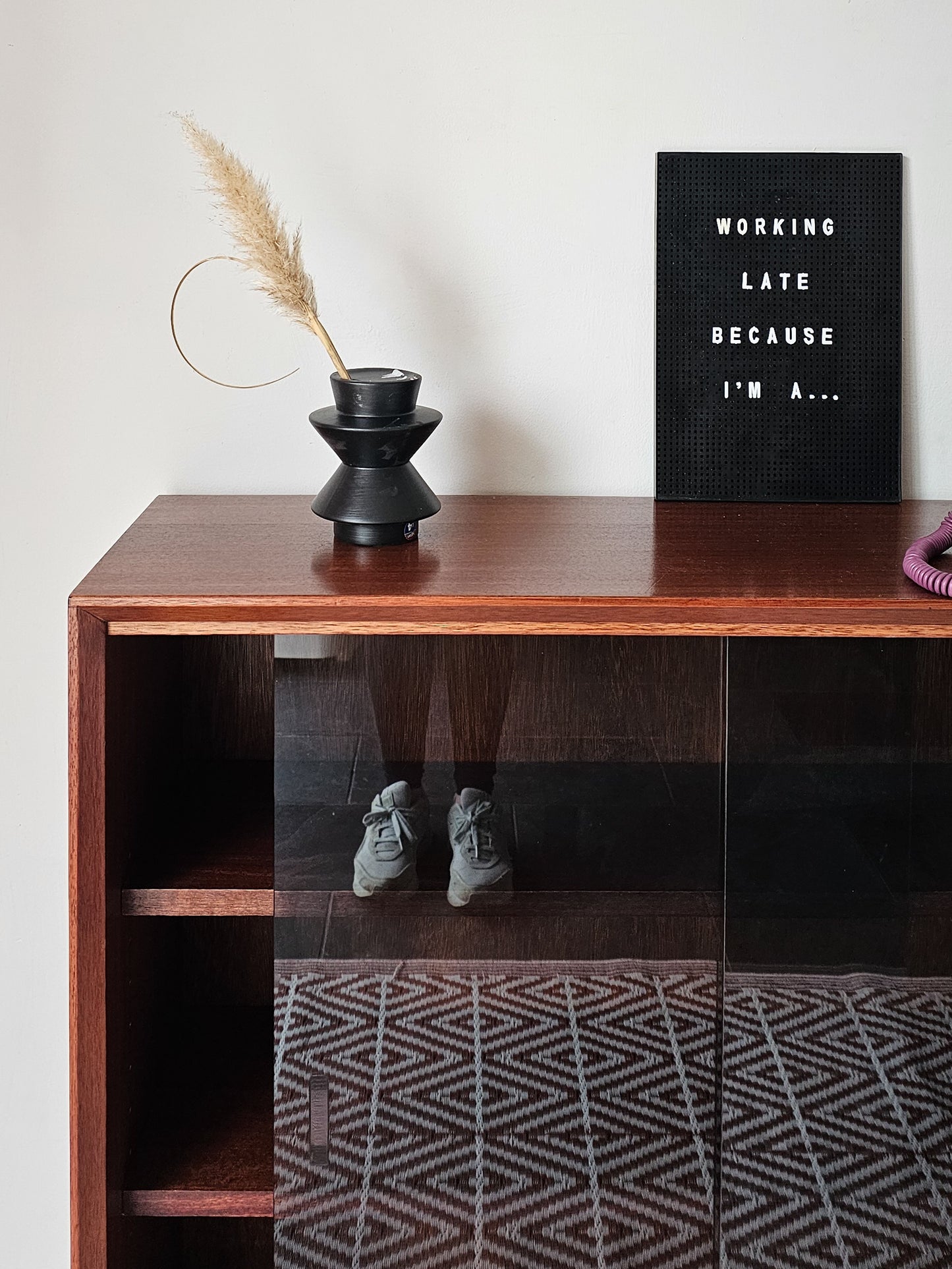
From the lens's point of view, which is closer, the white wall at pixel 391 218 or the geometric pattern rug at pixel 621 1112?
the geometric pattern rug at pixel 621 1112

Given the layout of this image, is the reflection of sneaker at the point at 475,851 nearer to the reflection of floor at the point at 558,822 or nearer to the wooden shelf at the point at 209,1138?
the reflection of floor at the point at 558,822

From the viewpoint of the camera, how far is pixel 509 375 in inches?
55.6

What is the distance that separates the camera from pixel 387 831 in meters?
1.09

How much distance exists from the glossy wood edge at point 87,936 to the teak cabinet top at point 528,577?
0.15ft

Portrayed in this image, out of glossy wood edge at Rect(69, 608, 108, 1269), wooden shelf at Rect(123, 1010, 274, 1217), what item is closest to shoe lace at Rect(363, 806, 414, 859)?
glossy wood edge at Rect(69, 608, 108, 1269)

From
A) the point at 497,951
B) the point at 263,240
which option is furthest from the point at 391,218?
the point at 497,951

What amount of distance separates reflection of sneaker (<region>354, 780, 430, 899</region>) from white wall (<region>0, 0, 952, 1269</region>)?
466 millimetres

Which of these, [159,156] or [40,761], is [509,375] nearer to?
[159,156]

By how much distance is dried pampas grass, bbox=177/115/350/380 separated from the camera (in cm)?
111

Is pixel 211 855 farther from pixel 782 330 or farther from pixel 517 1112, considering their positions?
pixel 782 330

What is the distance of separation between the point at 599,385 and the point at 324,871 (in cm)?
63

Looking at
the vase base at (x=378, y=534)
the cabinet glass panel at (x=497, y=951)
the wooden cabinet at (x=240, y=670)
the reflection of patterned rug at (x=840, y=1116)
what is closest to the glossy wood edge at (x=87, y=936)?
the wooden cabinet at (x=240, y=670)

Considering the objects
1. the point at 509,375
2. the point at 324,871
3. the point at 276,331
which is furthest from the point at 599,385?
the point at 324,871

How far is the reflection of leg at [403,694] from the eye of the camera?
106cm
